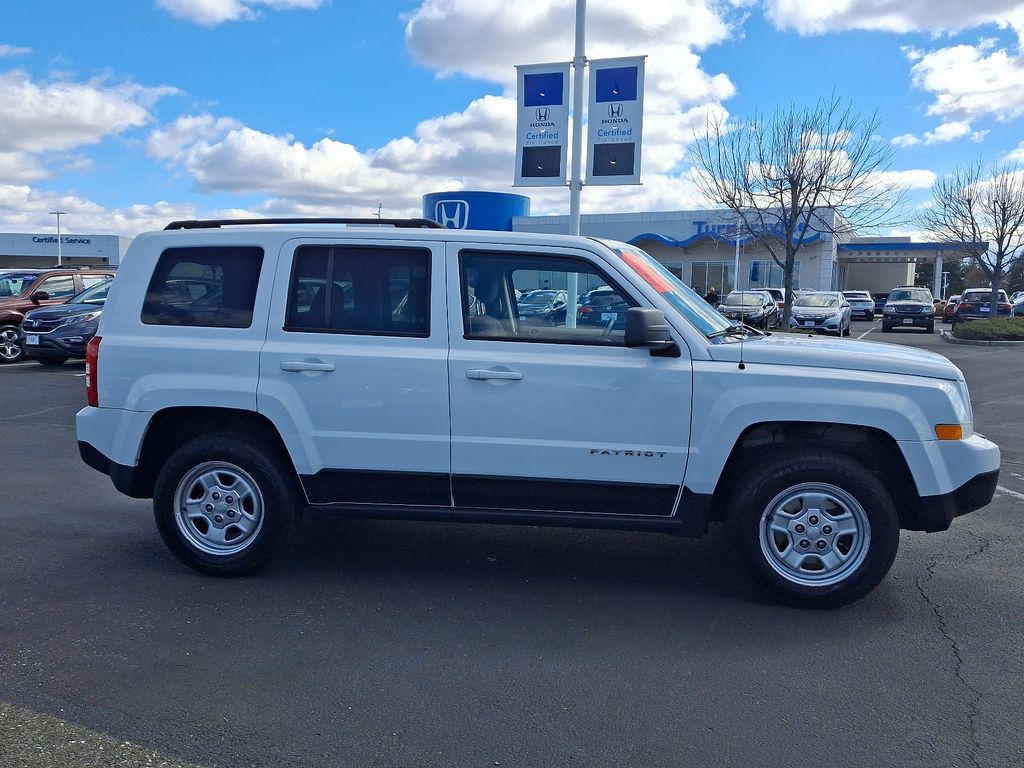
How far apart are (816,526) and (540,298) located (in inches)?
75.6

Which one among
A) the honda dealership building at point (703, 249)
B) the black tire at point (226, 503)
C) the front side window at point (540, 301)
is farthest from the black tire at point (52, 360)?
the honda dealership building at point (703, 249)

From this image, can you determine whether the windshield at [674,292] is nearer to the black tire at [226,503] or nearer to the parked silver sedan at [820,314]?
the black tire at [226,503]

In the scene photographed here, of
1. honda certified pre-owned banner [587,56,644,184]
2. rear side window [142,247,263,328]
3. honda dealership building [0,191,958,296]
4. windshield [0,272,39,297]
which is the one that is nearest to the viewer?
rear side window [142,247,263,328]

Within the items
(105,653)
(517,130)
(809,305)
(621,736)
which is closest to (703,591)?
(621,736)

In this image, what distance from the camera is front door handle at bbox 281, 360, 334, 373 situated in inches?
189

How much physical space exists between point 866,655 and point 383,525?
132 inches

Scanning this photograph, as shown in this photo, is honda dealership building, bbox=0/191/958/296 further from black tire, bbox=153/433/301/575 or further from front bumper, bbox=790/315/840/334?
black tire, bbox=153/433/301/575

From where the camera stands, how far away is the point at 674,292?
202 inches

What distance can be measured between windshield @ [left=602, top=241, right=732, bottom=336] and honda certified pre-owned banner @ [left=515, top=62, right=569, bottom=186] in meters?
8.40

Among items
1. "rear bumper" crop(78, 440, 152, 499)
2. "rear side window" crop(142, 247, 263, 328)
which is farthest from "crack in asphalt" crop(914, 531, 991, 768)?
"rear bumper" crop(78, 440, 152, 499)

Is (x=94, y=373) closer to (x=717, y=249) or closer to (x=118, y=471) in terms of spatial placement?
(x=118, y=471)

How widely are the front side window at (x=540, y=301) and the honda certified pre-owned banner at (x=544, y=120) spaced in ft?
29.7

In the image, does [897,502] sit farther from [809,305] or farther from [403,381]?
[809,305]

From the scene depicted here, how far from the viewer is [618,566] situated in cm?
541
